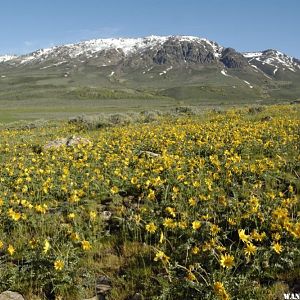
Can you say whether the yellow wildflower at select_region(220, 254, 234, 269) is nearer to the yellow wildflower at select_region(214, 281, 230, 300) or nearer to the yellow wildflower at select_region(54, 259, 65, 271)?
the yellow wildflower at select_region(214, 281, 230, 300)

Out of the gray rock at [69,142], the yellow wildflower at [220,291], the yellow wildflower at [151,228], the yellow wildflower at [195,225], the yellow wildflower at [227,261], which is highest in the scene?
the gray rock at [69,142]

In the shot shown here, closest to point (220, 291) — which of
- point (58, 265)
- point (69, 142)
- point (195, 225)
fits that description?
point (195, 225)

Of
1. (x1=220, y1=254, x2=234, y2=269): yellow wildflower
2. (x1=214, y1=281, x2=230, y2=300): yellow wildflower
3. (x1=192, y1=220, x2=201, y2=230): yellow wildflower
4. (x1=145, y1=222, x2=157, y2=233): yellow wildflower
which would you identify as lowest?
(x1=214, y1=281, x2=230, y2=300): yellow wildflower

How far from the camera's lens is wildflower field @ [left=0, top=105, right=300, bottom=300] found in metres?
4.38

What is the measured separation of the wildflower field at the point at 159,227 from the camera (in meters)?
4.38

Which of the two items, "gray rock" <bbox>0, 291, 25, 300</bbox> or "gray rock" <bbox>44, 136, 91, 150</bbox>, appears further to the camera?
"gray rock" <bbox>44, 136, 91, 150</bbox>

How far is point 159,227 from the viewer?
5.79 metres

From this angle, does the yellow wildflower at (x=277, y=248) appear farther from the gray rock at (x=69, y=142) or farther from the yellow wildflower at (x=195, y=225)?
the gray rock at (x=69, y=142)

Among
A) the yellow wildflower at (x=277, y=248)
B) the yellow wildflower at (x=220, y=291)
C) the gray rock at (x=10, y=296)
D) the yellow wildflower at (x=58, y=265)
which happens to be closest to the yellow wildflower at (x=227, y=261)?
the yellow wildflower at (x=220, y=291)

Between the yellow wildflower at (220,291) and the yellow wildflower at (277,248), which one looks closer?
the yellow wildflower at (220,291)

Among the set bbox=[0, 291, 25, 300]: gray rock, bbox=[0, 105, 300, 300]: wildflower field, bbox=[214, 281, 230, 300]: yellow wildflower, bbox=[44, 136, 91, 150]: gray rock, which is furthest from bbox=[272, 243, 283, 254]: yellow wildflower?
bbox=[44, 136, 91, 150]: gray rock

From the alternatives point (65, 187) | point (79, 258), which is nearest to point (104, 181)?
point (65, 187)

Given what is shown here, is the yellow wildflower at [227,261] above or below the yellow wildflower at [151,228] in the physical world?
above

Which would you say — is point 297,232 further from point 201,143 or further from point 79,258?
point 201,143
